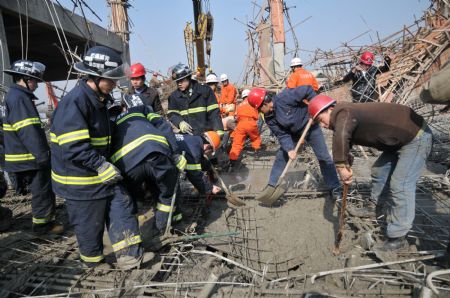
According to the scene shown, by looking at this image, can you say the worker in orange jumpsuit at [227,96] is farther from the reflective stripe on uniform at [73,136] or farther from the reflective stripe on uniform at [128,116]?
the reflective stripe on uniform at [73,136]

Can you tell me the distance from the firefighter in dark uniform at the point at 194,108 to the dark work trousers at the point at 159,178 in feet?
5.62

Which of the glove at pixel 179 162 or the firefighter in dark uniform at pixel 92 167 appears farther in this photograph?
the glove at pixel 179 162

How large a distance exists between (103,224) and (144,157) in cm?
70

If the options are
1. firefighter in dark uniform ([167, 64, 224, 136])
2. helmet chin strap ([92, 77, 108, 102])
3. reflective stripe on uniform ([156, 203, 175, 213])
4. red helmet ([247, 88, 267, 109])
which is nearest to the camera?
helmet chin strap ([92, 77, 108, 102])

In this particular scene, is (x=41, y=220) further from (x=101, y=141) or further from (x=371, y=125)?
(x=371, y=125)

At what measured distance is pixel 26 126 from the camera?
3.61 metres

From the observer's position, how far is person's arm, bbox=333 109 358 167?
267 centimetres

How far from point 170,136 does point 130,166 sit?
618mm

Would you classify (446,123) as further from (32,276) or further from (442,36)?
(32,276)

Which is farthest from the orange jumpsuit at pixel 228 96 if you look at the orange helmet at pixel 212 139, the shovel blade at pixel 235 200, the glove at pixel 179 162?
the glove at pixel 179 162

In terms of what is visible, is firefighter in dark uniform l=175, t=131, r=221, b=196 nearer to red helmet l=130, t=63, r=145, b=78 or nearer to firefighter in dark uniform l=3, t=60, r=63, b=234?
firefighter in dark uniform l=3, t=60, r=63, b=234

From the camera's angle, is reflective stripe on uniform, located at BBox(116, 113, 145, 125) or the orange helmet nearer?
reflective stripe on uniform, located at BBox(116, 113, 145, 125)

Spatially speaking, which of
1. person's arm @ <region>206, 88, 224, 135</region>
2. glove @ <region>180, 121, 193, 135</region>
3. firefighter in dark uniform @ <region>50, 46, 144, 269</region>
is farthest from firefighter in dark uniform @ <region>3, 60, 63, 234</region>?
person's arm @ <region>206, 88, 224, 135</region>

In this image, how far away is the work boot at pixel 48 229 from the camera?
149 inches
